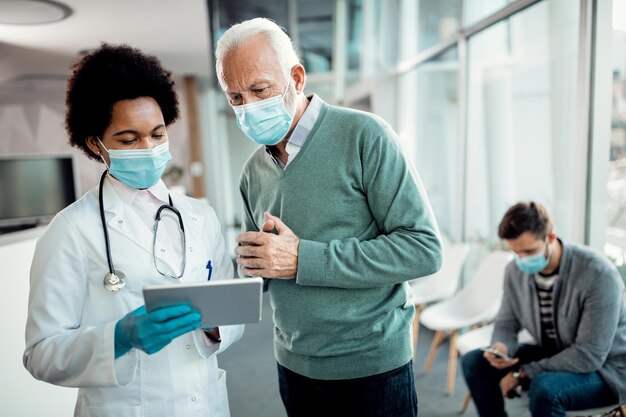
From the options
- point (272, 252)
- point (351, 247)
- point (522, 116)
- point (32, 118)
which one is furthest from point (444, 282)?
point (32, 118)

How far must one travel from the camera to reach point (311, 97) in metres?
1.32

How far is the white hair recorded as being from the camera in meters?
1.20

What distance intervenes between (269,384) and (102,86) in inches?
99.6

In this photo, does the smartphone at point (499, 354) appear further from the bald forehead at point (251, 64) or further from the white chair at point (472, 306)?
the bald forehead at point (251, 64)

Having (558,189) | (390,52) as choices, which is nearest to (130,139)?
(558,189)

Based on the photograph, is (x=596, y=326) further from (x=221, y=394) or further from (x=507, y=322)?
(x=221, y=394)

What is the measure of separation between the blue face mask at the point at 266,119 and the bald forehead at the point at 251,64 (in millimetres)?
57

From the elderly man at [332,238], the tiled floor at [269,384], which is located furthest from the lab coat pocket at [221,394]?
the tiled floor at [269,384]

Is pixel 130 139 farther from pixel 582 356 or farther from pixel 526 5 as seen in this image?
pixel 526 5

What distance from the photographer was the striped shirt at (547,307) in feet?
6.70

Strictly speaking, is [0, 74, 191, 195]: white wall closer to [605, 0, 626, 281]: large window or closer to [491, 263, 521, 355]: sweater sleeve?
[491, 263, 521, 355]: sweater sleeve

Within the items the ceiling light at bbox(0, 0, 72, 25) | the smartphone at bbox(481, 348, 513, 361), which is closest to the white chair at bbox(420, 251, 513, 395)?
the smartphone at bbox(481, 348, 513, 361)

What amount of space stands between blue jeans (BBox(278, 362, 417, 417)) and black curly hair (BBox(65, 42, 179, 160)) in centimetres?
84

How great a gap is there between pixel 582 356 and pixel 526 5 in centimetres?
188
